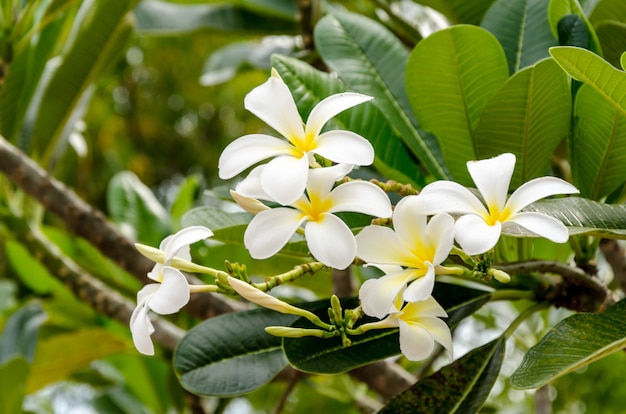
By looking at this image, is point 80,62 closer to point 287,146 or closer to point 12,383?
point 12,383

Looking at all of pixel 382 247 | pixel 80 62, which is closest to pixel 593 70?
pixel 382 247

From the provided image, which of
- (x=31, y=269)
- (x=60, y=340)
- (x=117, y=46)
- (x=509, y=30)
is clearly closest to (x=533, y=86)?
(x=509, y=30)

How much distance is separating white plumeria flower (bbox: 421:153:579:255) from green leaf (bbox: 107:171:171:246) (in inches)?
39.8

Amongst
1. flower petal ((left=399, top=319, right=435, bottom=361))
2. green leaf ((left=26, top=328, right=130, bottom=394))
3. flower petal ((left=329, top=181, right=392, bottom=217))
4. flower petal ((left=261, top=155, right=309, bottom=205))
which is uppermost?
flower petal ((left=261, top=155, right=309, bottom=205))

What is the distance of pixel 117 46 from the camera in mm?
1208

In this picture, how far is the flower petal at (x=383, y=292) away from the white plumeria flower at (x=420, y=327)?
3cm

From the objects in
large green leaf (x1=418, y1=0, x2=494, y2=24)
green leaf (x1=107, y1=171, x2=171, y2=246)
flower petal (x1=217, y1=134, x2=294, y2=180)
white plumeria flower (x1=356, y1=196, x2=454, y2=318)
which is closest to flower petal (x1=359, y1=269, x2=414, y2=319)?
white plumeria flower (x1=356, y1=196, x2=454, y2=318)

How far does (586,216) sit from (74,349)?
943 millimetres

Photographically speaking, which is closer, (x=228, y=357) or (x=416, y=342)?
(x=416, y=342)

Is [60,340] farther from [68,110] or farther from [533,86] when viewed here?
[533,86]

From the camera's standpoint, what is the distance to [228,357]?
2.44ft

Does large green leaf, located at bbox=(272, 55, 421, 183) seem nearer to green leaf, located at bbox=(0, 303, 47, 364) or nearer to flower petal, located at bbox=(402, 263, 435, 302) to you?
flower petal, located at bbox=(402, 263, 435, 302)

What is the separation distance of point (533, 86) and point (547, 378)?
0.27 m

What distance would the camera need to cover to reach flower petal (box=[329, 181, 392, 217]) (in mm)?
462
